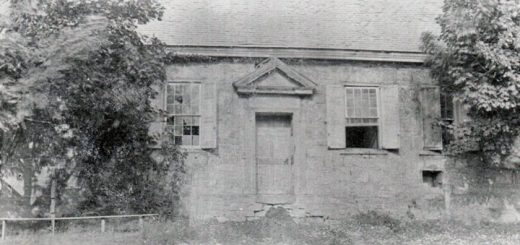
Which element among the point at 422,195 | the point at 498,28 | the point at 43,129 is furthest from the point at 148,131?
the point at 498,28

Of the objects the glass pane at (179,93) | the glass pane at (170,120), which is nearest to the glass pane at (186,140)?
the glass pane at (170,120)

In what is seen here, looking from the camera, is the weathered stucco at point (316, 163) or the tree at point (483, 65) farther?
the weathered stucco at point (316, 163)

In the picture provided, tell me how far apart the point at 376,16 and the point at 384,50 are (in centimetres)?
139

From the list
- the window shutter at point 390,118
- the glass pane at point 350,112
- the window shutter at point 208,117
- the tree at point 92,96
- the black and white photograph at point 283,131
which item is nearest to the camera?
the tree at point 92,96

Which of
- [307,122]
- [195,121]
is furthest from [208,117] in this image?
[307,122]

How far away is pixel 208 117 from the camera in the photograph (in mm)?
11445

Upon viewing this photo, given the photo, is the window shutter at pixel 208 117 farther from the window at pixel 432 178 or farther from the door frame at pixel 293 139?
the window at pixel 432 178

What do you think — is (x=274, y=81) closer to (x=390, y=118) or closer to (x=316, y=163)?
(x=316, y=163)

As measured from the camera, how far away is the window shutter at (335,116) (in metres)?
11.7

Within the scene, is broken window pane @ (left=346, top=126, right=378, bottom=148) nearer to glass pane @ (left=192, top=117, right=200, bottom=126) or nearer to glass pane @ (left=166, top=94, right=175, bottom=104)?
glass pane @ (left=192, top=117, right=200, bottom=126)

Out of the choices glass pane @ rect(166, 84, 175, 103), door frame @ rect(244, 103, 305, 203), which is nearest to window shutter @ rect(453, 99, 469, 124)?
door frame @ rect(244, 103, 305, 203)

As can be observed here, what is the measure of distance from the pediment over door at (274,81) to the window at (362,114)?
41.9 inches

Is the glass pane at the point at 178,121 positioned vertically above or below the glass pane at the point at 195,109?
below

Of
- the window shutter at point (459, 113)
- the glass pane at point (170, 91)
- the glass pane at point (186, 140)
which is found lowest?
the glass pane at point (186, 140)
